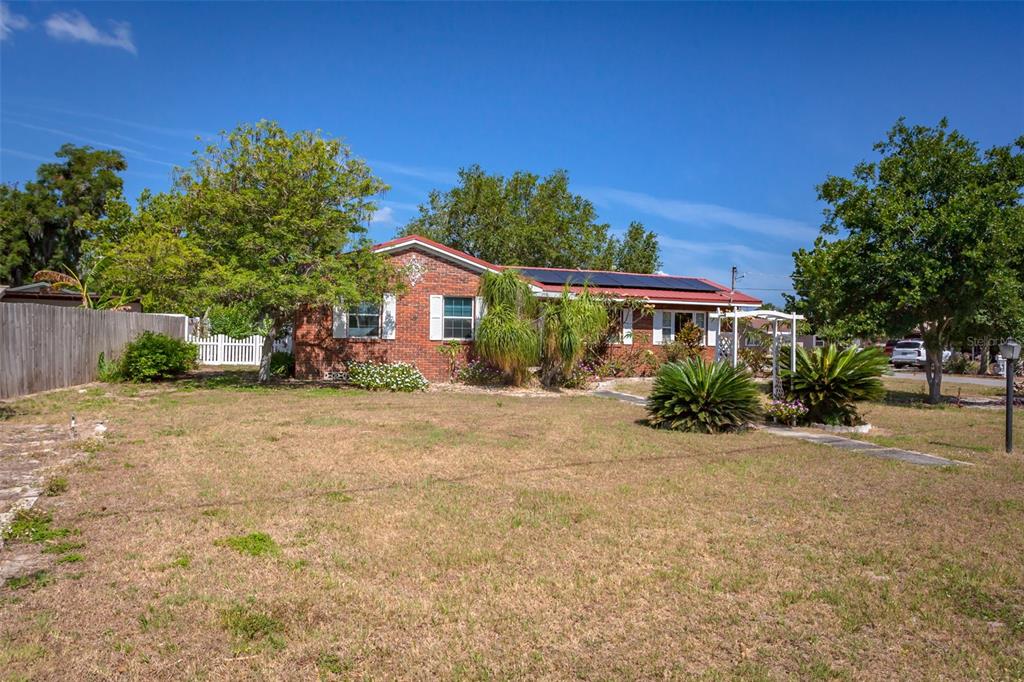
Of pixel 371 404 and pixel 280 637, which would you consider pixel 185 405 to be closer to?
pixel 371 404

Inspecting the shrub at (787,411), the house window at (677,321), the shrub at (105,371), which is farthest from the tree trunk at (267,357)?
the shrub at (787,411)

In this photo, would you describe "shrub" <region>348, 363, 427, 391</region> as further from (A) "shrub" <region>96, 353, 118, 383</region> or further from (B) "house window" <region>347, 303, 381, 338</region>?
(A) "shrub" <region>96, 353, 118, 383</region>

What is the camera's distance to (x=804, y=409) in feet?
39.7

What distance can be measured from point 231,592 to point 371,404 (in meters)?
9.99

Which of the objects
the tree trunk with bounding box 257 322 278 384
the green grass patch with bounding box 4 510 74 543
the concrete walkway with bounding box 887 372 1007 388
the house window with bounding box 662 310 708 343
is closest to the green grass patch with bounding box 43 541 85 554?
the green grass patch with bounding box 4 510 74 543

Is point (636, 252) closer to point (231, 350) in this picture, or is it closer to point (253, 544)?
point (231, 350)

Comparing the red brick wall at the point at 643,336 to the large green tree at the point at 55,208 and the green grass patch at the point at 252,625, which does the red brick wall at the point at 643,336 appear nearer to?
the green grass patch at the point at 252,625

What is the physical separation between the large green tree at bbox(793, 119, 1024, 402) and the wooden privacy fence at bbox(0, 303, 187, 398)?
57.0 ft

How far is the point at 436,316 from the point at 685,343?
812 cm

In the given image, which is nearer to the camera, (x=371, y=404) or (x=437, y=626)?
(x=437, y=626)

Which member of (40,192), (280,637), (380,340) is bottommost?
(280,637)

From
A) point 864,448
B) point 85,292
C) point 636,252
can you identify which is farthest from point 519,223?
point 864,448

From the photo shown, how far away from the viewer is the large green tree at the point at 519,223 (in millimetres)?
39438

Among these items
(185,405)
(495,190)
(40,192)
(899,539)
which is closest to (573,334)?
(185,405)
